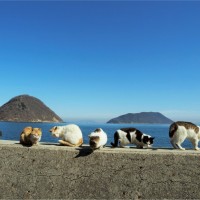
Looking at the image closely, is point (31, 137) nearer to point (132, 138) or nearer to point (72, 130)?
point (72, 130)

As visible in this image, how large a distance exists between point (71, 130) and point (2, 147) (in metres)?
2.03

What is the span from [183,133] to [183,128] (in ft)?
0.47

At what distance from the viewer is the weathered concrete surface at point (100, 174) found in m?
6.85

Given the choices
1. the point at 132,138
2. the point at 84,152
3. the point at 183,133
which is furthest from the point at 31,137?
the point at 183,133

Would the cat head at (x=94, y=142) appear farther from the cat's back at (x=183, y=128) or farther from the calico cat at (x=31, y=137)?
the cat's back at (x=183, y=128)

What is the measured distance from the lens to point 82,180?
7.18 m

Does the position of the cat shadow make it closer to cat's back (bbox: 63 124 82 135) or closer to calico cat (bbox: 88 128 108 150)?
calico cat (bbox: 88 128 108 150)

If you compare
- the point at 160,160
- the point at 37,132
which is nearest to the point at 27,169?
the point at 37,132

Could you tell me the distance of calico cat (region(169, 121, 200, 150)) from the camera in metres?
7.98

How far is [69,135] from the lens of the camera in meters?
8.48

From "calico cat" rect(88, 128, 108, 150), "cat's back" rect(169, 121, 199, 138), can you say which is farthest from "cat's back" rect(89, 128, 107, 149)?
"cat's back" rect(169, 121, 199, 138)

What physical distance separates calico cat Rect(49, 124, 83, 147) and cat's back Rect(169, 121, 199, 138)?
2.73 metres

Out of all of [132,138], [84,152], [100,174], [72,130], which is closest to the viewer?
[100,174]

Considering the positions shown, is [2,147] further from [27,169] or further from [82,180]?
[82,180]
